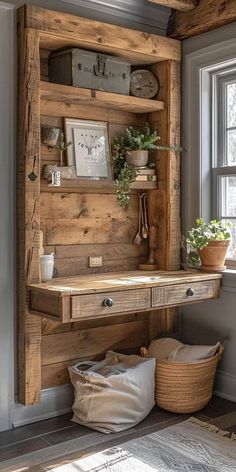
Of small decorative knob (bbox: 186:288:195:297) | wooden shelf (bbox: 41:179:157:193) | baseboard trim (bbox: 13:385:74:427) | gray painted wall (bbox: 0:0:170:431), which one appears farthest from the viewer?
small decorative knob (bbox: 186:288:195:297)

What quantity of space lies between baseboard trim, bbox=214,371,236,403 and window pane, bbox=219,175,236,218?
1.06 m

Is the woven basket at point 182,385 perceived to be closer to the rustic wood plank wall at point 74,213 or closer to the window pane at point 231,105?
the rustic wood plank wall at point 74,213

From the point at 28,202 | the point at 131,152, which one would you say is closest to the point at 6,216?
the point at 28,202

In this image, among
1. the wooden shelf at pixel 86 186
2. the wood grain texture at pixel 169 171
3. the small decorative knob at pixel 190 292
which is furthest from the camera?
the wood grain texture at pixel 169 171

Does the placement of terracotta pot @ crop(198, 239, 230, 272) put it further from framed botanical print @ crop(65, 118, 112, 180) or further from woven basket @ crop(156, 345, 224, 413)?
framed botanical print @ crop(65, 118, 112, 180)

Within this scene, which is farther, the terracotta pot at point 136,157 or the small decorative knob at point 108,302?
the terracotta pot at point 136,157

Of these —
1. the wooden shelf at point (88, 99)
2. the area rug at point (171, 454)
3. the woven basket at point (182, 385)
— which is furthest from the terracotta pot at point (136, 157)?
the area rug at point (171, 454)

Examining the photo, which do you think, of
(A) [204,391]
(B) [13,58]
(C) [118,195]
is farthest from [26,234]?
(A) [204,391]

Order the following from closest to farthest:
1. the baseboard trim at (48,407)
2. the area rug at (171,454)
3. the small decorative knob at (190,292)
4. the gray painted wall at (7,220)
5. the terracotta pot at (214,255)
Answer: the area rug at (171,454), the gray painted wall at (7,220), the baseboard trim at (48,407), the small decorative knob at (190,292), the terracotta pot at (214,255)

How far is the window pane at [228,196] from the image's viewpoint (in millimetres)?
3545

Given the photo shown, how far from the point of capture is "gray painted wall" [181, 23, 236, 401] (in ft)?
11.1

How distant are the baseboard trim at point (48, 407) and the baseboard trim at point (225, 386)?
0.96 meters

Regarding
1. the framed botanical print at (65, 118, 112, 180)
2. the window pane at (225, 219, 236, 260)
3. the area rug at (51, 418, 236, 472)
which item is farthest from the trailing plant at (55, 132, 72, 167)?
the area rug at (51, 418, 236, 472)

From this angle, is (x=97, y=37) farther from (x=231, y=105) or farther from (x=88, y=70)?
(x=231, y=105)
